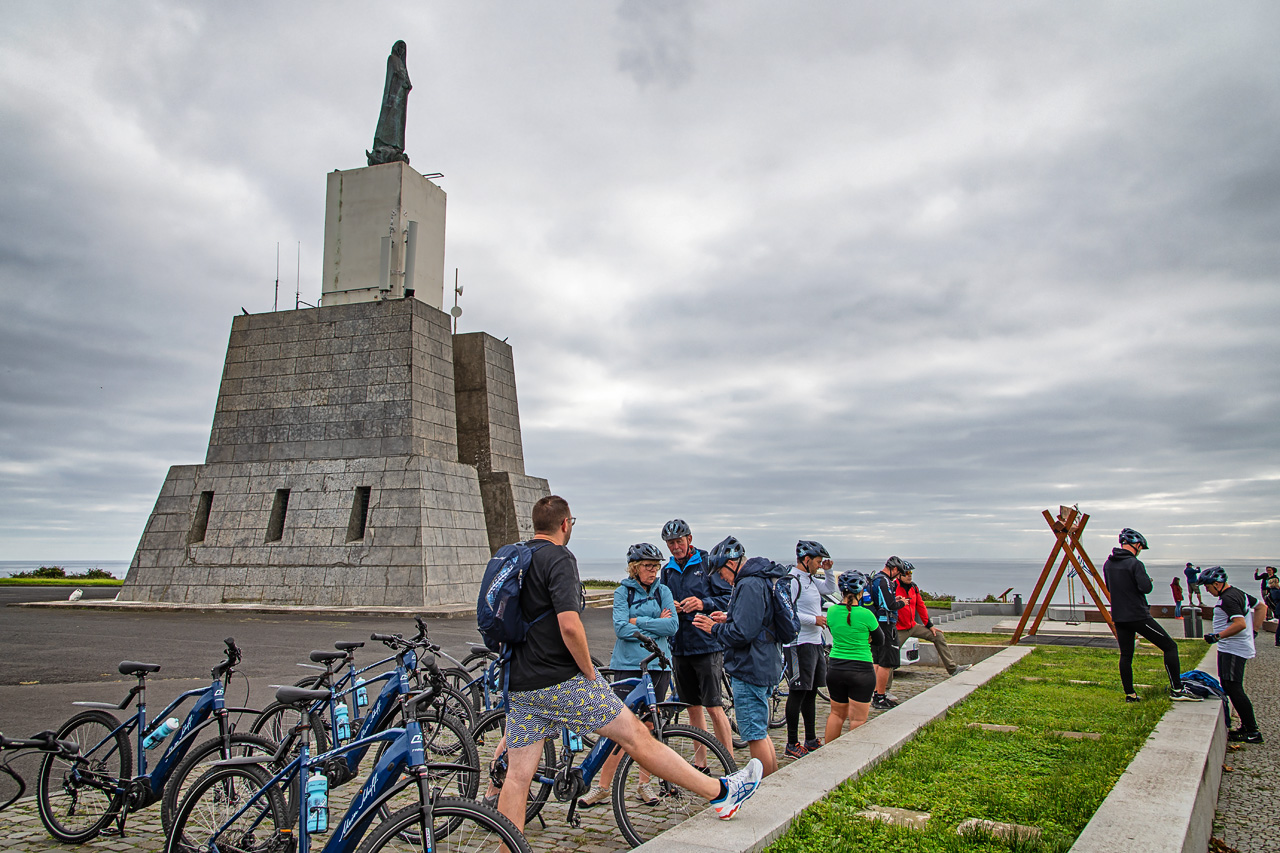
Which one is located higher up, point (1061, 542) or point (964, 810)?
point (1061, 542)

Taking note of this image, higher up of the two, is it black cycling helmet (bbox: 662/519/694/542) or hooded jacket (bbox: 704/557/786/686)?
black cycling helmet (bbox: 662/519/694/542)

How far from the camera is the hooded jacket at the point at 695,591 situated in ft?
20.2

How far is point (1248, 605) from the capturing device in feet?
26.7

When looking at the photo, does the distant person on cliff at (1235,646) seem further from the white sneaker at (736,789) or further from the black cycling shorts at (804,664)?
the white sneaker at (736,789)

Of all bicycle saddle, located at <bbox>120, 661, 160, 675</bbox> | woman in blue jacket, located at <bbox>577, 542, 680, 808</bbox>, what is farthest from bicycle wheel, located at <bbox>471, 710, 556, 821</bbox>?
bicycle saddle, located at <bbox>120, 661, 160, 675</bbox>

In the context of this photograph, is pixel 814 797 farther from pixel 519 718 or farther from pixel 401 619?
pixel 401 619

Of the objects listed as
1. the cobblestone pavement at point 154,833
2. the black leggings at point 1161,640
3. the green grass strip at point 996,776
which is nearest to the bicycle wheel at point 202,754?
the cobblestone pavement at point 154,833

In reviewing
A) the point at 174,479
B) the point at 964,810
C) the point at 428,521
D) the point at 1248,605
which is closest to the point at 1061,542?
the point at 1248,605

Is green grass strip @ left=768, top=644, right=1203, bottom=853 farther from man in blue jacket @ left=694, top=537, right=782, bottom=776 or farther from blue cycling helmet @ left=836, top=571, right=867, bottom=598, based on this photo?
blue cycling helmet @ left=836, top=571, right=867, bottom=598

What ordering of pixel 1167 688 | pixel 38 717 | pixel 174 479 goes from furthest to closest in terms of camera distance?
pixel 174 479 → pixel 1167 688 → pixel 38 717

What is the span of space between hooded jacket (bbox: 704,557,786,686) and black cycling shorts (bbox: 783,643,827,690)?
165 cm

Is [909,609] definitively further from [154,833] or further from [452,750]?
[154,833]

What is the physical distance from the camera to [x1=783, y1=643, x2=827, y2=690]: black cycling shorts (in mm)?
7398

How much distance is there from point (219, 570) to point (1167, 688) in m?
20.8
